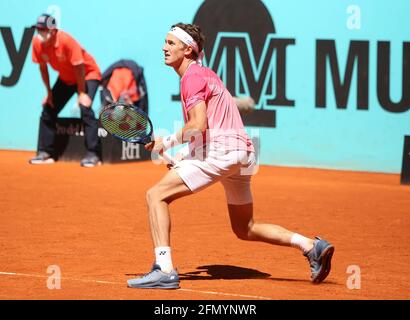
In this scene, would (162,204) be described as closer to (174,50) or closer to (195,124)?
(195,124)

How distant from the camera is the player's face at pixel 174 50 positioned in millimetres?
6965

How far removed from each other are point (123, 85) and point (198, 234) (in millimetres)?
5748

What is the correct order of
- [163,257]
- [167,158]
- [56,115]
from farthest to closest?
[56,115], [167,158], [163,257]

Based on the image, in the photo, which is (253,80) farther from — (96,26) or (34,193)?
(34,193)

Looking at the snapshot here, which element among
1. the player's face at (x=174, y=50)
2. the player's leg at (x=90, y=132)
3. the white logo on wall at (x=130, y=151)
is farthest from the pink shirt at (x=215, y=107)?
the white logo on wall at (x=130, y=151)

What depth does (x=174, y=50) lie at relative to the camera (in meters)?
6.97

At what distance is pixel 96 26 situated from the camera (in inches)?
599

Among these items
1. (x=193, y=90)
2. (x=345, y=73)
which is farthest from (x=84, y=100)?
(x=193, y=90)

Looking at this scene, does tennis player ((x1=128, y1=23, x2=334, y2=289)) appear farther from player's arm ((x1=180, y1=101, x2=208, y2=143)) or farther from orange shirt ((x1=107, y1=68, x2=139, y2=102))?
orange shirt ((x1=107, y1=68, x2=139, y2=102))

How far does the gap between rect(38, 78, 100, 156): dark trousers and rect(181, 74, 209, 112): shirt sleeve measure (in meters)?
7.22

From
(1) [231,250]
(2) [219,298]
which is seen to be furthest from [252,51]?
(2) [219,298]

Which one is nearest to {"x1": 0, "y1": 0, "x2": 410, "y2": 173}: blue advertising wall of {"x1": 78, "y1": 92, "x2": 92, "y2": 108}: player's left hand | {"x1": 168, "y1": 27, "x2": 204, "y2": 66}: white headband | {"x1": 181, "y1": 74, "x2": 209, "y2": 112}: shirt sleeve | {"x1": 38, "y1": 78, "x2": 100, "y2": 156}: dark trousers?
{"x1": 38, "y1": 78, "x2": 100, "y2": 156}: dark trousers

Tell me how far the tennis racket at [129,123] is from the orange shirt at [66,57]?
663 cm

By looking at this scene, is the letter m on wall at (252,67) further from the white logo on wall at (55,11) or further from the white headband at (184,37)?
the white headband at (184,37)
